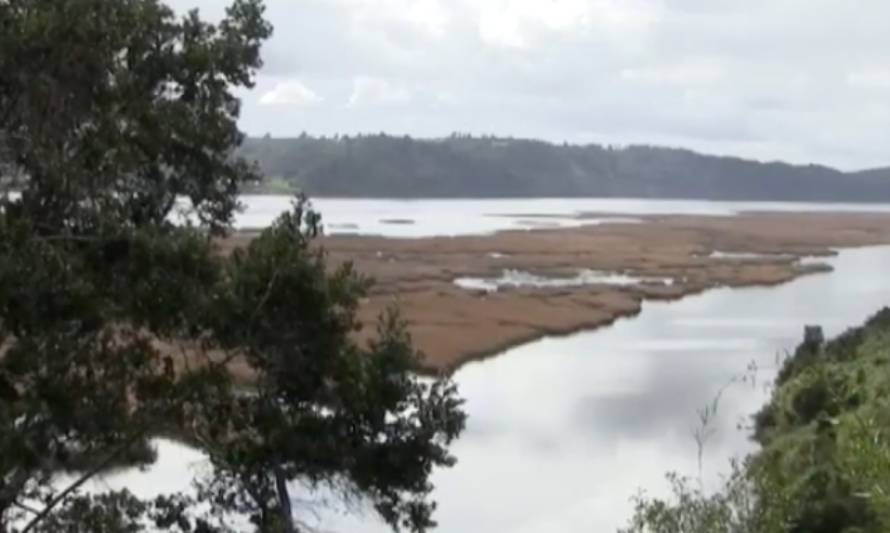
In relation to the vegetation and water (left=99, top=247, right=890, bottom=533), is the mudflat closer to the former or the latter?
water (left=99, top=247, right=890, bottom=533)

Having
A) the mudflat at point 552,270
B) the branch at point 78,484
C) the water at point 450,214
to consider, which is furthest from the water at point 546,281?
the branch at point 78,484

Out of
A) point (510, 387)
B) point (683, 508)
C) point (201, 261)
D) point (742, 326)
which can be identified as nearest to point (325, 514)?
point (683, 508)

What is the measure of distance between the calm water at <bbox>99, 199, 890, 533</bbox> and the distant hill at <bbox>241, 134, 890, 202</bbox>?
40.7m

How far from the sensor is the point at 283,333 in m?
8.39

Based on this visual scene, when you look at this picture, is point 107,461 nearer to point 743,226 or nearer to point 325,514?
point 325,514

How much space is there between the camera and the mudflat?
Answer: 30.2 metres

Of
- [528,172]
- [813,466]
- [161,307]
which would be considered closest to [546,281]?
[813,466]

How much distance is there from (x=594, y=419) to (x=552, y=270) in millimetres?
25360

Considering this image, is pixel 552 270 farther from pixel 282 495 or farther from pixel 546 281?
pixel 282 495

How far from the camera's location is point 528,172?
4567 inches

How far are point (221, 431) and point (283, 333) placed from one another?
804 mm

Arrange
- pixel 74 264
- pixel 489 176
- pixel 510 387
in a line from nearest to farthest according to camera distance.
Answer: pixel 74 264, pixel 510 387, pixel 489 176

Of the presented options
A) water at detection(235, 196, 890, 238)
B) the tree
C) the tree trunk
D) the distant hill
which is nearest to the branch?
the tree

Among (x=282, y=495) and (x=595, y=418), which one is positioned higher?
(x=282, y=495)
